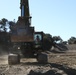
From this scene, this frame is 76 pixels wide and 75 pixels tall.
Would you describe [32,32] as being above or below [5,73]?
above

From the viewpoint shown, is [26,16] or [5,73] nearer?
[5,73]

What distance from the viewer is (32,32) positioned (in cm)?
2067

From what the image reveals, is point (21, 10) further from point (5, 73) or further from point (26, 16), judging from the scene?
point (5, 73)

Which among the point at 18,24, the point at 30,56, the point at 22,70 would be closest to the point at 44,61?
the point at 30,56

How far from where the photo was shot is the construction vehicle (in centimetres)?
2045

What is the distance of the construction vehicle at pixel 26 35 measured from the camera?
20453mm

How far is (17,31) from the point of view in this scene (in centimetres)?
2048

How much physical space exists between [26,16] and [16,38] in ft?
7.35

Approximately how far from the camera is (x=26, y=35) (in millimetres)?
20469

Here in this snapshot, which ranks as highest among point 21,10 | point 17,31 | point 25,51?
point 21,10

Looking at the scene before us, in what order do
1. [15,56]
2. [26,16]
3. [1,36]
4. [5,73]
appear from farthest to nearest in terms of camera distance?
[1,36]
[26,16]
[15,56]
[5,73]

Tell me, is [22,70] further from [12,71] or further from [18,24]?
[18,24]

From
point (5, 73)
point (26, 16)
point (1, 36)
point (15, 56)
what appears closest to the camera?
point (5, 73)

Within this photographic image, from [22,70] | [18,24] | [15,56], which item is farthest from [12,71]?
[18,24]
